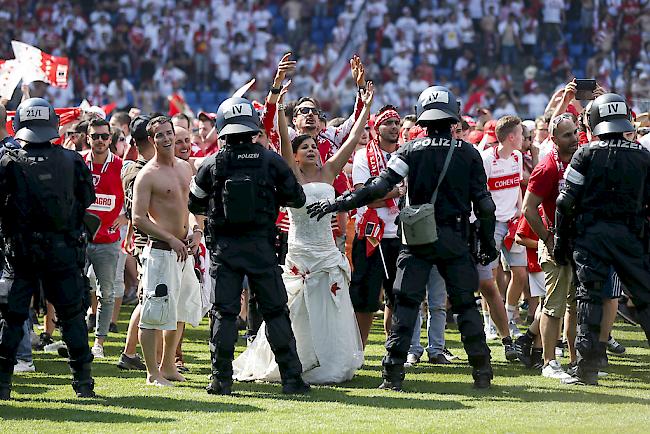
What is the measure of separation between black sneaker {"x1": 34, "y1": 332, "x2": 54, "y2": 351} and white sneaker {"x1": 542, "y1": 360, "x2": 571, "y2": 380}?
5.00 meters

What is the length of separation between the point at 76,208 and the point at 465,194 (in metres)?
2.93

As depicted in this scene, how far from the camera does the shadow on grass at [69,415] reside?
27.6 ft

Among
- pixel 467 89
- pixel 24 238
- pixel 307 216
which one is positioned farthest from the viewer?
pixel 467 89

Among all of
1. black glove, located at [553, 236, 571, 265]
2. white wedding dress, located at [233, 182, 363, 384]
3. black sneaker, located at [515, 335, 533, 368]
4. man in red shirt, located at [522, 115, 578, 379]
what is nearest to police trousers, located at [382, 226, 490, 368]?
white wedding dress, located at [233, 182, 363, 384]

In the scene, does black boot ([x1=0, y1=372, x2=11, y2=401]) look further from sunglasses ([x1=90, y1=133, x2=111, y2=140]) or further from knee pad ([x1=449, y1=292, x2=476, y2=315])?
sunglasses ([x1=90, y1=133, x2=111, y2=140])

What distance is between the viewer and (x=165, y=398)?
9297 millimetres

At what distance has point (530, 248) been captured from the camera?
11.8 m

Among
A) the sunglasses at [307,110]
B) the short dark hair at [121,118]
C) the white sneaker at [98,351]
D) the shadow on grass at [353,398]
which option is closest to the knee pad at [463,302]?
the shadow on grass at [353,398]

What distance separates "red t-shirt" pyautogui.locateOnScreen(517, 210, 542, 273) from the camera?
452 inches

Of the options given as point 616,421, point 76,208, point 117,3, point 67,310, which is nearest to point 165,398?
point 67,310

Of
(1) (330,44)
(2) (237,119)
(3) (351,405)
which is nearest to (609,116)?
(2) (237,119)

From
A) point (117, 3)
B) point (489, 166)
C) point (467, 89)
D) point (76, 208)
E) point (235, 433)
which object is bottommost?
point (235, 433)

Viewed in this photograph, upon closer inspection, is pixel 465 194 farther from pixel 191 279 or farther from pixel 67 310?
pixel 67 310

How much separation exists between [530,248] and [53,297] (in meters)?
4.68
